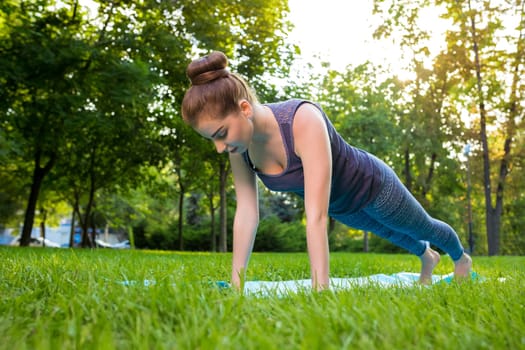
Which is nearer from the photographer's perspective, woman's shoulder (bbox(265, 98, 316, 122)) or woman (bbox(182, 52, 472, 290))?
woman (bbox(182, 52, 472, 290))

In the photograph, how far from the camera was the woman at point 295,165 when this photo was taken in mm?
2727

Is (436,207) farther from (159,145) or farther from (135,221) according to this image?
(135,221)

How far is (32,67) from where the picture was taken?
973cm

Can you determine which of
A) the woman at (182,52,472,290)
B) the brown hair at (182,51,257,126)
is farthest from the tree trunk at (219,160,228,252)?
the brown hair at (182,51,257,126)

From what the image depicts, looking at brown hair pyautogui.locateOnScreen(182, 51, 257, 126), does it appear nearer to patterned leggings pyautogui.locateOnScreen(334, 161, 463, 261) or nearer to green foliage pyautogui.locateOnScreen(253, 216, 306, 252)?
patterned leggings pyautogui.locateOnScreen(334, 161, 463, 261)

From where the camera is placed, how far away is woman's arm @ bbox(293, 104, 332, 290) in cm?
255

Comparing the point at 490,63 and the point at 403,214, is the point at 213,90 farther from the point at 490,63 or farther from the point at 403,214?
the point at 490,63

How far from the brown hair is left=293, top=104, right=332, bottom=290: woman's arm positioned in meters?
0.40

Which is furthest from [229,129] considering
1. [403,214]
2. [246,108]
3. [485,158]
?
[485,158]

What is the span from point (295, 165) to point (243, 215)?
0.49m

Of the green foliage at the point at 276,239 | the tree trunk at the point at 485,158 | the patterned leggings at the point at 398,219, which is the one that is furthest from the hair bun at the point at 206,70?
the green foliage at the point at 276,239

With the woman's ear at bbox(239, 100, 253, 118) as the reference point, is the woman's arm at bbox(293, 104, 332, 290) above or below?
below

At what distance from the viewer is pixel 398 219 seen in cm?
389

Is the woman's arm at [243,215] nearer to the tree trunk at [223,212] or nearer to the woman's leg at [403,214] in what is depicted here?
the woman's leg at [403,214]
